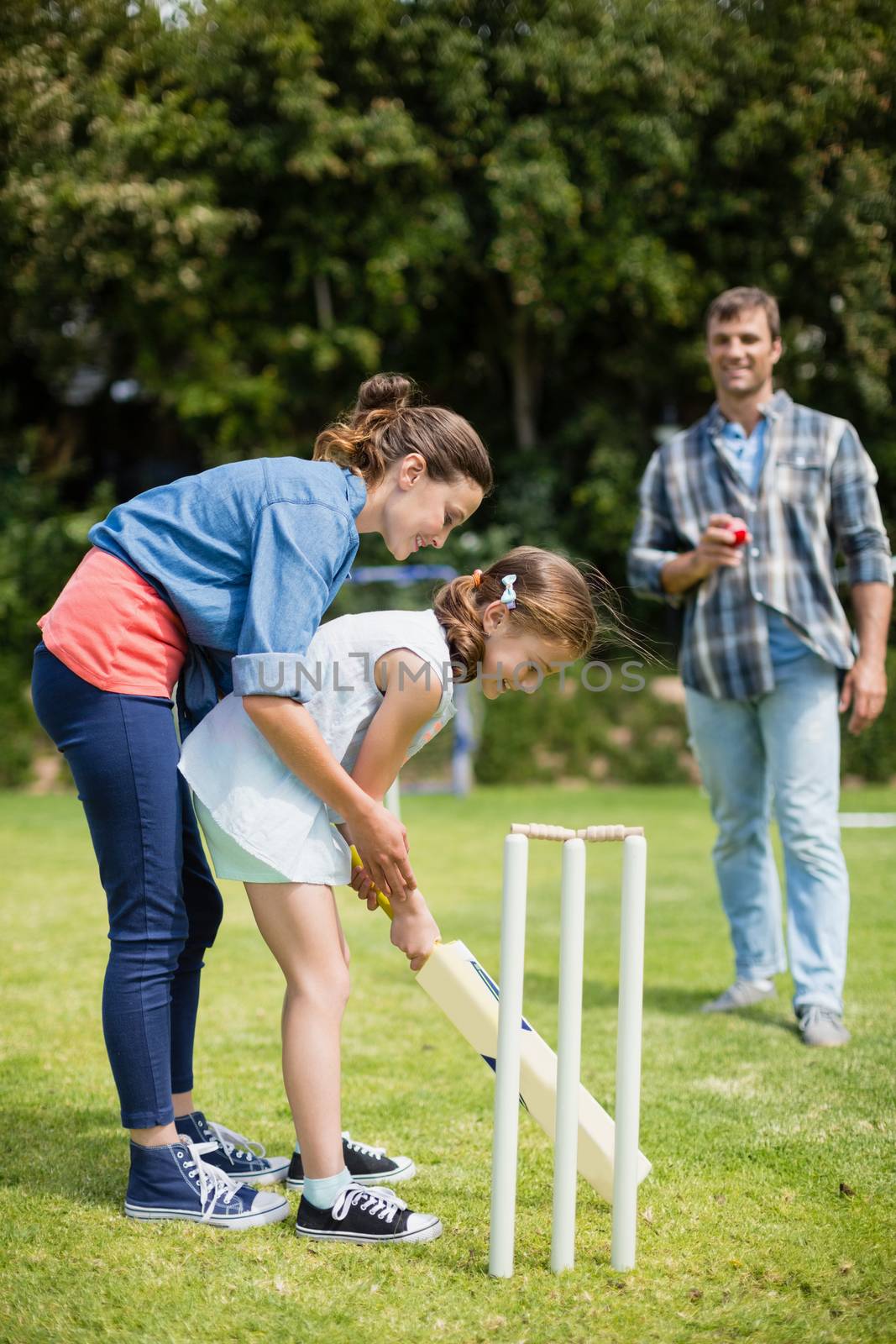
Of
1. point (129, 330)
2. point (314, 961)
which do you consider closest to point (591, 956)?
point (314, 961)

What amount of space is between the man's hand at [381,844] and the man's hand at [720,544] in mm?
1917

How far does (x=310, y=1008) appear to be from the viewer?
225 cm

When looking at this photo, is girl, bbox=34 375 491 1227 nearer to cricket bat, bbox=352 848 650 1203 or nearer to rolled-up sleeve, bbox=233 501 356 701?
rolled-up sleeve, bbox=233 501 356 701

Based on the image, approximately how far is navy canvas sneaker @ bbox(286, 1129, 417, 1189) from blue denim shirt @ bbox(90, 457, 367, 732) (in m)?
1.12

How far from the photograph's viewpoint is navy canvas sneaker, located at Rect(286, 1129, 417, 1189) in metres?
2.57

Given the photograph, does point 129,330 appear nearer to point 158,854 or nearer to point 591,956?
point 591,956

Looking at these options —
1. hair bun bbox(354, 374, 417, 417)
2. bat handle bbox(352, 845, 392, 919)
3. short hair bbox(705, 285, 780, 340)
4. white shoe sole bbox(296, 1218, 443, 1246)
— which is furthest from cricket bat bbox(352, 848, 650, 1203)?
short hair bbox(705, 285, 780, 340)

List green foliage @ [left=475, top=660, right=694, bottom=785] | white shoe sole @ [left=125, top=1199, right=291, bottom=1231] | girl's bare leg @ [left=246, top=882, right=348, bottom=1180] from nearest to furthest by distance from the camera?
1. girl's bare leg @ [left=246, top=882, right=348, bottom=1180]
2. white shoe sole @ [left=125, top=1199, right=291, bottom=1231]
3. green foliage @ [left=475, top=660, right=694, bottom=785]

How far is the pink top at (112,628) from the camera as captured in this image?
2293 mm

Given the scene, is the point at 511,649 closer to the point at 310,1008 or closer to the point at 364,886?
the point at 364,886

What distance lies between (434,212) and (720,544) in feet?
38.0

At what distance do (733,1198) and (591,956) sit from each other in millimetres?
2504

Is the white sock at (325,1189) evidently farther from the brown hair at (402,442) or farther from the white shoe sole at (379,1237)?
the brown hair at (402,442)

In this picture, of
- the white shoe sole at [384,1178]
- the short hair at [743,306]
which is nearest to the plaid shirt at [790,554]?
the short hair at [743,306]
